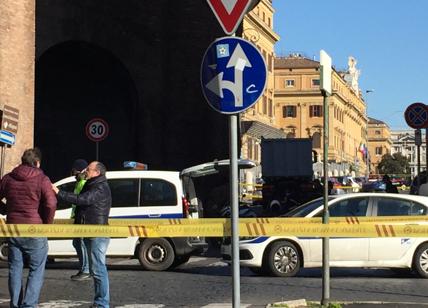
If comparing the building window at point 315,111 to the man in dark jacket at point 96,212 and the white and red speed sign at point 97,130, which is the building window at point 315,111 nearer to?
the white and red speed sign at point 97,130

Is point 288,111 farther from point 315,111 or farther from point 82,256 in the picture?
point 82,256

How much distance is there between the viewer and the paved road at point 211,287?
9.61 meters

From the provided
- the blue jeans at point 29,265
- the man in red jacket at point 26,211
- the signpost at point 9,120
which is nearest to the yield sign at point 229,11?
the man in red jacket at point 26,211

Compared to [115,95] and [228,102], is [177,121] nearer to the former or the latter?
[115,95]

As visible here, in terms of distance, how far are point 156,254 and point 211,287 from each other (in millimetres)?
2702

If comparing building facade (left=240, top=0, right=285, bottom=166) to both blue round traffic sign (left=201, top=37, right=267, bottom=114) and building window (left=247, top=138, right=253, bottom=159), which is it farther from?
blue round traffic sign (left=201, top=37, right=267, bottom=114)

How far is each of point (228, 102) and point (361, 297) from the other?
4.78 meters

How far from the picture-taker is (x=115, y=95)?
28406mm

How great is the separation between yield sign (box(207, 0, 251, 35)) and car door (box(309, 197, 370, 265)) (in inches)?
264

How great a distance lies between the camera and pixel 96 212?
916 centimetres

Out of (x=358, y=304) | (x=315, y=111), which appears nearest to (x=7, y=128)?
(x=358, y=304)

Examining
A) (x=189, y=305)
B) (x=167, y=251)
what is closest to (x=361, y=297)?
(x=189, y=305)

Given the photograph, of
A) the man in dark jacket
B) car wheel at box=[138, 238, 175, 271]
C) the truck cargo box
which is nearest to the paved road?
car wheel at box=[138, 238, 175, 271]

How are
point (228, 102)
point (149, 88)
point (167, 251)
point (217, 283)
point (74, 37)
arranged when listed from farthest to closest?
point (149, 88) → point (74, 37) → point (167, 251) → point (217, 283) → point (228, 102)
